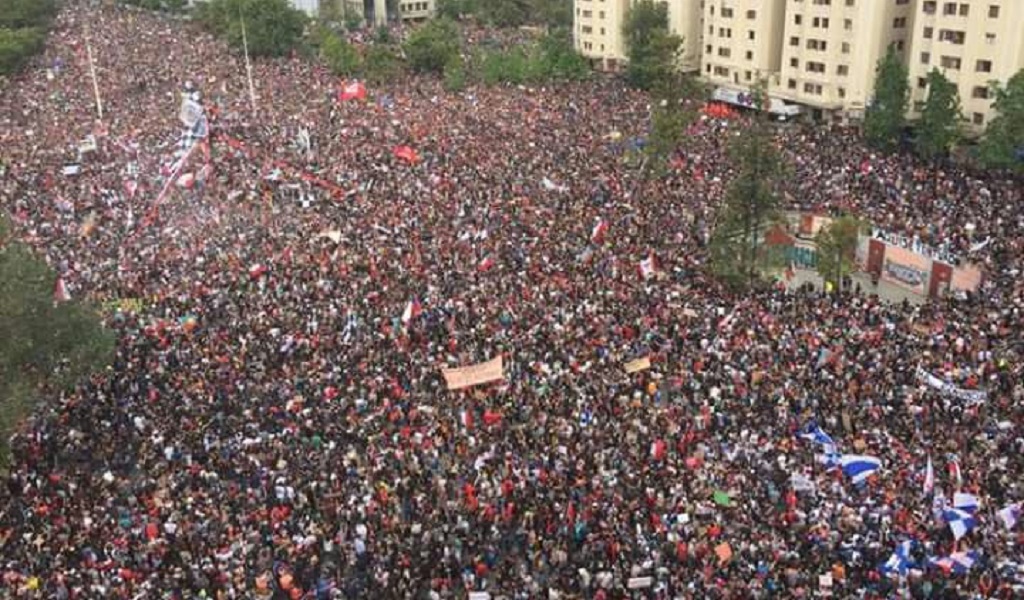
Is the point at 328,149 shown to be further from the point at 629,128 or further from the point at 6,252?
the point at 6,252

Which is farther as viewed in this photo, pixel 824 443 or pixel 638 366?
pixel 638 366

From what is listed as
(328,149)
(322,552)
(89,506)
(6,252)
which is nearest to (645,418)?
(322,552)

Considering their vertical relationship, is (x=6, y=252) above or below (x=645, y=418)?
above

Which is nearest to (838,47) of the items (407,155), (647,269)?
(407,155)

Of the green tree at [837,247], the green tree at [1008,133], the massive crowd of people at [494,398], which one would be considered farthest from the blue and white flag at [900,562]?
the green tree at [1008,133]

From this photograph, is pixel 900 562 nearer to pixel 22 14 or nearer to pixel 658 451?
pixel 658 451

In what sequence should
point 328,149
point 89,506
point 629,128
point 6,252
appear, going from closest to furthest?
point 89,506 → point 6,252 → point 328,149 → point 629,128
